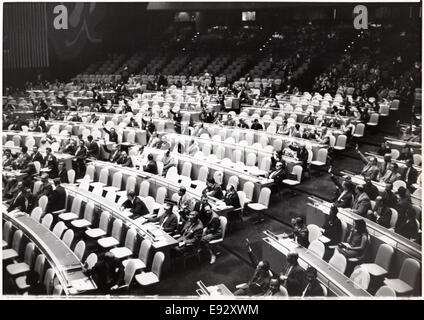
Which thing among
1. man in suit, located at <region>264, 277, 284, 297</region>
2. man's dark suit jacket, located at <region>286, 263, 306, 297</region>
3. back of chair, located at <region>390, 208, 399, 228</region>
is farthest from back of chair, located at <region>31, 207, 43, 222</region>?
back of chair, located at <region>390, 208, 399, 228</region>

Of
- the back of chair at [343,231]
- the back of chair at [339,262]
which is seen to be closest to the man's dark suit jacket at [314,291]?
the back of chair at [339,262]

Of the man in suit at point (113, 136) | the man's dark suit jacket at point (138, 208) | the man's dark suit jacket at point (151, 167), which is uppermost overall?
the man in suit at point (113, 136)

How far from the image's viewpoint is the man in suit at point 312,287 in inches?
259

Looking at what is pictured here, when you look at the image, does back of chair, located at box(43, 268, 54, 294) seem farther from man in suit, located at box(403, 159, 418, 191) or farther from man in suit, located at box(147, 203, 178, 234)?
man in suit, located at box(403, 159, 418, 191)

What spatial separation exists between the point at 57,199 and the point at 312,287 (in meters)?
6.14

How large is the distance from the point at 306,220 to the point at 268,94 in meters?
10.3

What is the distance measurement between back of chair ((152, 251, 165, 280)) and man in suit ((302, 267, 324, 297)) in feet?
7.78

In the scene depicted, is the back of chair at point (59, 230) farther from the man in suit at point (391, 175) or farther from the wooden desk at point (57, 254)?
the man in suit at point (391, 175)

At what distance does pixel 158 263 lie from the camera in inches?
294

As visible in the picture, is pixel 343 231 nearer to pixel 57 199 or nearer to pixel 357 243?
pixel 357 243

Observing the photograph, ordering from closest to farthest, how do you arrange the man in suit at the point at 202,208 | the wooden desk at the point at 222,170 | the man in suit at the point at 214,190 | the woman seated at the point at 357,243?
the woman seated at the point at 357,243, the man in suit at the point at 202,208, the man in suit at the point at 214,190, the wooden desk at the point at 222,170

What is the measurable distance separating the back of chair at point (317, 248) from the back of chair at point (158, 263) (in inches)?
98.9

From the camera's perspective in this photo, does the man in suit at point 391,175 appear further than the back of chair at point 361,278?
Yes

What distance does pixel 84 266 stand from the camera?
7.32 metres
